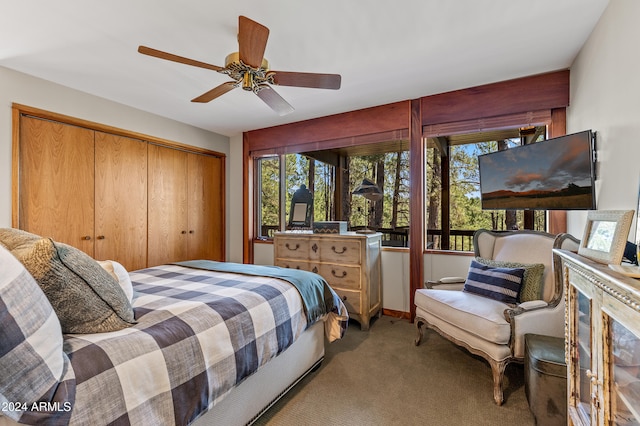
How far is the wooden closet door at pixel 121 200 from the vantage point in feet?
10.4

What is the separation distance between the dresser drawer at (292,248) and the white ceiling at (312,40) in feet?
5.40

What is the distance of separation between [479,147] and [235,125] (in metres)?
3.16

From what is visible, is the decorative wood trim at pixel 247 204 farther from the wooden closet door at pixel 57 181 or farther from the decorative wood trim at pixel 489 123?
the decorative wood trim at pixel 489 123

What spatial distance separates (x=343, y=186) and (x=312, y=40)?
2172 mm

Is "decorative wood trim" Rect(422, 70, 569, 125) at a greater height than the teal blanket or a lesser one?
greater

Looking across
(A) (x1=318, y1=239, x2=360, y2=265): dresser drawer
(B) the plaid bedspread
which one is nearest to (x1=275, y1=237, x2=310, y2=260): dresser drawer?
(A) (x1=318, y1=239, x2=360, y2=265): dresser drawer

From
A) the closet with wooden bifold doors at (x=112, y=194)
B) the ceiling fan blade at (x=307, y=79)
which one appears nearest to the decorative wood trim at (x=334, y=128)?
the closet with wooden bifold doors at (x=112, y=194)

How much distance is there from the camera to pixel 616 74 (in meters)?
1.70

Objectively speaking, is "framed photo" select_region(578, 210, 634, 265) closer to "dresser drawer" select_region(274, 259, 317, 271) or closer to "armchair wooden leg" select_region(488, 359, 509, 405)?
"armchair wooden leg" select_region(488, 359, 509, 405)

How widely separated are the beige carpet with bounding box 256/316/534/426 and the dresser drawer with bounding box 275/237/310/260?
3.61 ft

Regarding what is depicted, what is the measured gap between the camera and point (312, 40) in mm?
2156

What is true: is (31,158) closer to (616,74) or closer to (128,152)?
(128,152)

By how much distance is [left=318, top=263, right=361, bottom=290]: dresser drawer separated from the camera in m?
3.11

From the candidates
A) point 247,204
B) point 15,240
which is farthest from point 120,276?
point 247,204
